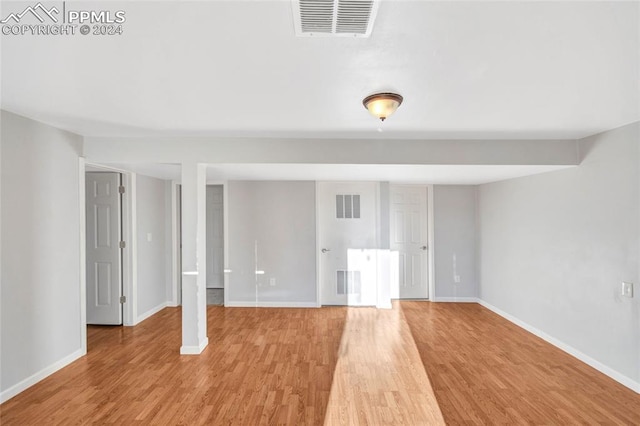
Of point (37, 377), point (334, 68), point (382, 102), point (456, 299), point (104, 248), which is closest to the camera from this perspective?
point (334, 68)

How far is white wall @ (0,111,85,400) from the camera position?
8.09 feet

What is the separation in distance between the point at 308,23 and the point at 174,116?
1.72 metres

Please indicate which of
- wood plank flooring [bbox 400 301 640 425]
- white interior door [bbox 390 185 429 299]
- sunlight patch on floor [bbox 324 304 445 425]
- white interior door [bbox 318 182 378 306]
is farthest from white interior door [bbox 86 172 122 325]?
white interior door [bbox 390 185 429 299]

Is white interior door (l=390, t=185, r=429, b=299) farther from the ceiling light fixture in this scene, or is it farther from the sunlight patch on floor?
the ceiling light fixture

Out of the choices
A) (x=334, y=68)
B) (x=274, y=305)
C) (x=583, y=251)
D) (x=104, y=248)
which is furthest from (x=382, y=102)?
(x=104, y=248)

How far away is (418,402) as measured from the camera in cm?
247

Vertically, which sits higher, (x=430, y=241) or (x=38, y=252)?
(x=38, y=252)

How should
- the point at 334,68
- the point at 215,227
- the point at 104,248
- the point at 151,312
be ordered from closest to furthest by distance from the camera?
1. the point at 334,68
2. the point at 104,248
3. the point at 151,312
4. the point at 215,227

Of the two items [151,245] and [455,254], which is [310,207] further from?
[455,254]

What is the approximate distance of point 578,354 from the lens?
3.25 m

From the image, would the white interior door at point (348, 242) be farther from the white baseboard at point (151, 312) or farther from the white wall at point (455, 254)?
the white baseboard at point (151, 312)

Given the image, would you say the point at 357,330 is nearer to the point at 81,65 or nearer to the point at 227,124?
the point at 227,124

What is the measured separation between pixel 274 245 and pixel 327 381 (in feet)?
8.68

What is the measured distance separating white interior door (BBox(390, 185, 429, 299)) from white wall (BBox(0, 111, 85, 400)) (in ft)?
14.4
